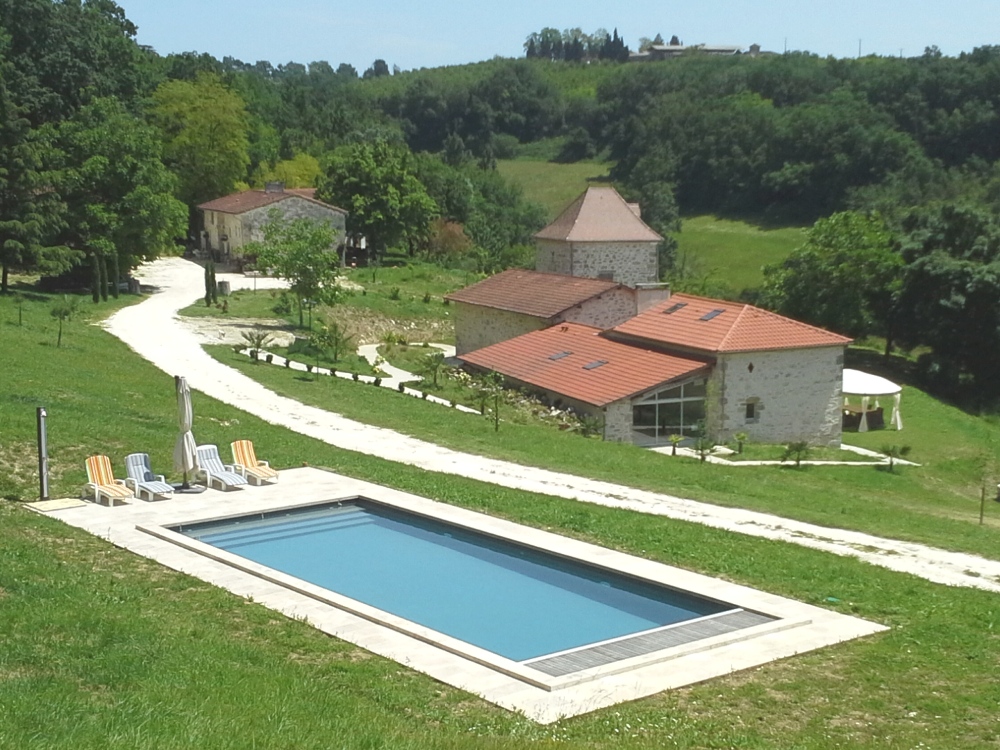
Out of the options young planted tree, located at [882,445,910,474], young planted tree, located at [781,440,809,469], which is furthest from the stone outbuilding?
young planted tree, located at [781,440,809,469]

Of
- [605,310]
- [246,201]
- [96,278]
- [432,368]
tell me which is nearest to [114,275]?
[96,278]

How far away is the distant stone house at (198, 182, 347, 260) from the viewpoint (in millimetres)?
56750

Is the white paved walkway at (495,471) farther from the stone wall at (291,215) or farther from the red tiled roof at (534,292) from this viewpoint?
the stone wall at (291,215)

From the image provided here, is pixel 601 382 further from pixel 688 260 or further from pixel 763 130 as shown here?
pixel 763 130

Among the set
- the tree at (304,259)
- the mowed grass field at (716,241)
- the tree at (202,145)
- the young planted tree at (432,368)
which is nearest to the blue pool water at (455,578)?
the young planted tree at (432,368)

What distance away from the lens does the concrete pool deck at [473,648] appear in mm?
9977

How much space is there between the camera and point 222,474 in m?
18.2

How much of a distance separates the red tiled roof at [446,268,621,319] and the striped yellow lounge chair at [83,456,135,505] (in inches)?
898

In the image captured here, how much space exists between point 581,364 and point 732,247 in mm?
55184

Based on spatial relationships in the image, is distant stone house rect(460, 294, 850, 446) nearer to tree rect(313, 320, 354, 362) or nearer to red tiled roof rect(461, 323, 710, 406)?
red tiled roof rect(461, 323, 710, 406)

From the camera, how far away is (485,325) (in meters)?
42.7

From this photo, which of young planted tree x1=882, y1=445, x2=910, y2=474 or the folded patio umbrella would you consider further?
young planted tree x1=882, y1=445, x2=910, y2=474

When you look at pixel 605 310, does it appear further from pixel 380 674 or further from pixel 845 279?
pixel 380 674

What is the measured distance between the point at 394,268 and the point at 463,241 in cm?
1046
